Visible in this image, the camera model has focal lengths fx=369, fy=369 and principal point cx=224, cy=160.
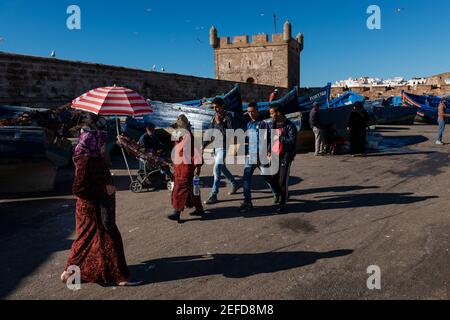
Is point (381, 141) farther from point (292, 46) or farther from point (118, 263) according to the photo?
point (292, 46)

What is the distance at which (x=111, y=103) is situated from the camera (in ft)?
20.9

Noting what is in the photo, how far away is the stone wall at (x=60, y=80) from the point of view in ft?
37.3

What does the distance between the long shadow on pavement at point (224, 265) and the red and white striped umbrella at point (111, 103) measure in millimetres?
3019

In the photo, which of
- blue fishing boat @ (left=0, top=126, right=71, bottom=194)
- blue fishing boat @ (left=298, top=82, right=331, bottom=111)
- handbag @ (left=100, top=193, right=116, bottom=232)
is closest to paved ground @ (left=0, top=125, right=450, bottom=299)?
blue fishing boat @ (left=0, top=126, right=71, bottom=194)

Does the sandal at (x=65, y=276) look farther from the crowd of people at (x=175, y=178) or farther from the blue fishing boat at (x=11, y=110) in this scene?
the blue fishing boat at (x=11, y=110)

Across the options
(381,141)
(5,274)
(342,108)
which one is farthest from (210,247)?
(381,141)

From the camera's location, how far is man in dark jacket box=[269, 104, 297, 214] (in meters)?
6.02

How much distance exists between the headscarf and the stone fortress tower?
4135cm

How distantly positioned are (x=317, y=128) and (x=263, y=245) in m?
7.73

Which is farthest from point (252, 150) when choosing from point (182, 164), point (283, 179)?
Answer: point (182, 164)

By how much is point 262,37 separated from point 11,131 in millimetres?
39750

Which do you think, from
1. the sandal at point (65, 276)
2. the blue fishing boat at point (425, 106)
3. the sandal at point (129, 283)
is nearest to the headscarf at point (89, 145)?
the sandal at point (65, 276)

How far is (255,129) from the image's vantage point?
620 cm

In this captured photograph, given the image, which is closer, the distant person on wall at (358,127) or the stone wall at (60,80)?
the stone wall at (60,80)
